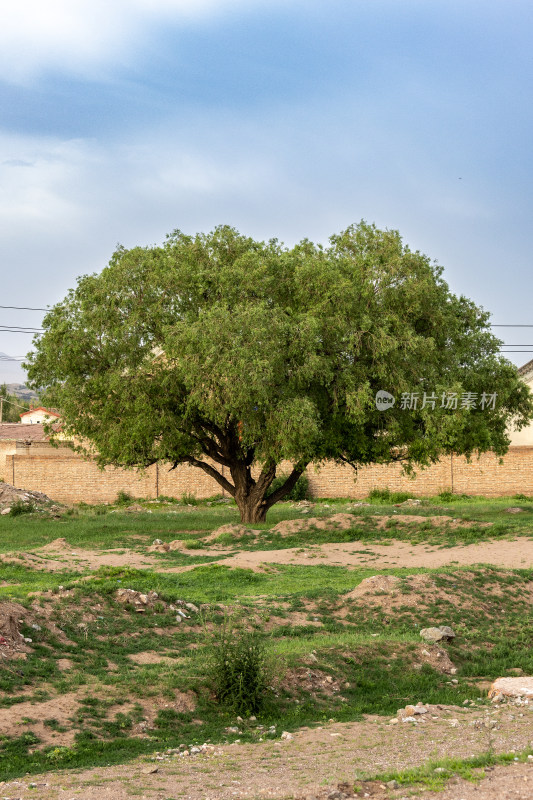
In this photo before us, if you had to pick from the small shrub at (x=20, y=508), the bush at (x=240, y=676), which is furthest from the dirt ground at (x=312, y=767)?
the small shrub at (x=20, y=508)

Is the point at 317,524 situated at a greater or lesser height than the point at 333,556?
greater

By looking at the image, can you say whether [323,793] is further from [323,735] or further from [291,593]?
[291,593]

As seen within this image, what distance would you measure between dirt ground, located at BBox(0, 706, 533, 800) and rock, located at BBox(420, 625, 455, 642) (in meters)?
2.97

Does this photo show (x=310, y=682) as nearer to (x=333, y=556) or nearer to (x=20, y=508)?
(x=333, y=556)

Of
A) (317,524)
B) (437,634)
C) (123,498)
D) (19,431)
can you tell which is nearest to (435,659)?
(437,634)

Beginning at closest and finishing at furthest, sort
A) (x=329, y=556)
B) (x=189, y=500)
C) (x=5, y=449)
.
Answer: (x=329, y=556) < (x=189, y=500) < (x=5, y=449)

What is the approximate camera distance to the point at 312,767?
6797 millimetres

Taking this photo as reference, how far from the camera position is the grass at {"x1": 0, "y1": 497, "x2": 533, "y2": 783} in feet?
27.2

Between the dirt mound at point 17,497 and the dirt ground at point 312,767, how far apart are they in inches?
873

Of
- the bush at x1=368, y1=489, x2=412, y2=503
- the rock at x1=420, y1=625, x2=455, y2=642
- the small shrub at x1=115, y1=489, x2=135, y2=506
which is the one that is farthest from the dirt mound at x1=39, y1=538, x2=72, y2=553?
the bush at x1=368, y1=489, x2=412, y2=503

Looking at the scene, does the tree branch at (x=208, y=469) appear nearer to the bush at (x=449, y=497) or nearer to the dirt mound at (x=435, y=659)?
the bush at (x=449, y=497)

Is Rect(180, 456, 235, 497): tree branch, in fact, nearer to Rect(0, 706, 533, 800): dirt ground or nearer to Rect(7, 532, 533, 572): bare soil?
Rect(7, 532, 533, 572): bare soil

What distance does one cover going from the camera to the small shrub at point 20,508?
27.4 meters

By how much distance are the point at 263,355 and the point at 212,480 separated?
16015mm
